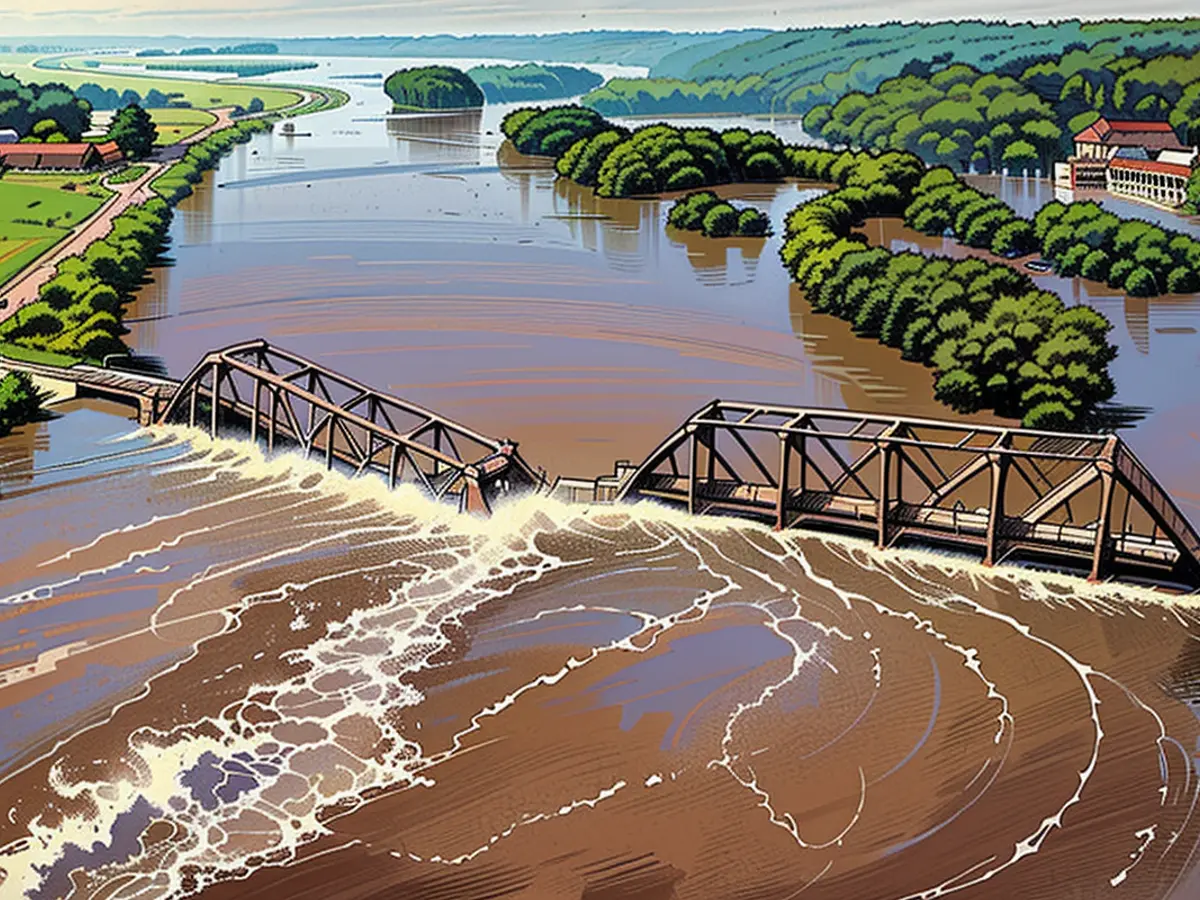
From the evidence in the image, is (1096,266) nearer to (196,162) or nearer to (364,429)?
(364,429)

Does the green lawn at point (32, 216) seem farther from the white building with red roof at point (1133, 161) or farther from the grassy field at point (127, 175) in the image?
the white building with red roof at point (1133, 161)

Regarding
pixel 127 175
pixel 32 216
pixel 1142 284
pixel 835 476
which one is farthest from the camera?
pixel 127 175

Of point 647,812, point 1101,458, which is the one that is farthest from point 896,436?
point 647,812

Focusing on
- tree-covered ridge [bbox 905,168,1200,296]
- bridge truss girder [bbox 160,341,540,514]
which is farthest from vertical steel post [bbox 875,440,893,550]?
tree-covered ridge [bbox 905,168,1200,296]

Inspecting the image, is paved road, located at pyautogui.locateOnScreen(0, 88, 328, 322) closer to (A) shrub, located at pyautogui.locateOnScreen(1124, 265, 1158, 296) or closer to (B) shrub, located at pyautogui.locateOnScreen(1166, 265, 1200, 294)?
(A) shrub, located at pyautogui.locateOnScreen(1124, 265, 1158, 296)

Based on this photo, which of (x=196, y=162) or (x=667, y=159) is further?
(x=196, y=162)

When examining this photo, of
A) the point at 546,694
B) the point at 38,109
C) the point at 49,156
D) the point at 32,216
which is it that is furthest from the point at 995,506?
the point at 38,109
